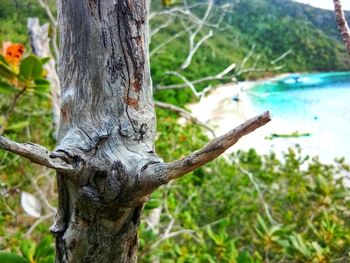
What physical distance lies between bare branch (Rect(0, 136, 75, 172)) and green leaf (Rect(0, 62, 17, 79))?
0.60 metres

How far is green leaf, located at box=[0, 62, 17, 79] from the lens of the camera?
918 mm

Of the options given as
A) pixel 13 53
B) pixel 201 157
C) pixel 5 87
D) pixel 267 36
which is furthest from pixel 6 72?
pixel 267 36

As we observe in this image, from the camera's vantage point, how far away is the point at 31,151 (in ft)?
1.25

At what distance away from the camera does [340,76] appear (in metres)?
0.73

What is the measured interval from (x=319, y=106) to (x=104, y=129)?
0.64 meters

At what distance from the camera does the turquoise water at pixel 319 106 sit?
2.33ft

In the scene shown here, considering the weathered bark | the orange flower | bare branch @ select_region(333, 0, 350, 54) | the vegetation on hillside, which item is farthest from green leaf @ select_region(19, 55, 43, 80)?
bare branch @ select_region(333, 0, 350, 54)

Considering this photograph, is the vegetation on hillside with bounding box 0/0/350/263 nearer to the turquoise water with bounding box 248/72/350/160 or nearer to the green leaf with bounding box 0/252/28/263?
the turquoise water with bounding box 248/72/350/160

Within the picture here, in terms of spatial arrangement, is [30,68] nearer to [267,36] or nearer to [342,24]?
[342,24]

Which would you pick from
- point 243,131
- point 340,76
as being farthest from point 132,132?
point 340,76

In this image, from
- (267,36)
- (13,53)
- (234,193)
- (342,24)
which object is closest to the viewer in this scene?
(342,24)

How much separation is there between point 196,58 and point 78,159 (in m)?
4.68

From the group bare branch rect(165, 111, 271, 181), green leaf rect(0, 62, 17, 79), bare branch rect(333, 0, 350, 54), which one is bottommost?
bare branch rect(165, 111, 271, 181)

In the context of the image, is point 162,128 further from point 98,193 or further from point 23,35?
point 98,193
